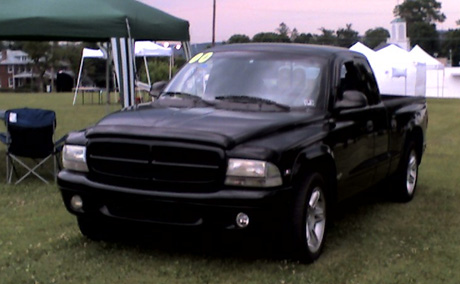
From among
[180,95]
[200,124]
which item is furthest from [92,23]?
[200,124]

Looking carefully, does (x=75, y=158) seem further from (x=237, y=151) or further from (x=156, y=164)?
(x=237, y=151)

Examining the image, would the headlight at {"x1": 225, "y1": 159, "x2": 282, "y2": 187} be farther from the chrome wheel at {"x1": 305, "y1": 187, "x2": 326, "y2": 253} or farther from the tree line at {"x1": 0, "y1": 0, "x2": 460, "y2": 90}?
the tree line at {"x1": 0, "y1": 0, "x2": 460, "y2": 90}

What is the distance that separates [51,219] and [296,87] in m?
2.86

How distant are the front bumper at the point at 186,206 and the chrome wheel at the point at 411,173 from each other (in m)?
3.61

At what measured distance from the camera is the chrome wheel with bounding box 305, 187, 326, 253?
566cm

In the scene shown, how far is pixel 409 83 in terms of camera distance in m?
38.9

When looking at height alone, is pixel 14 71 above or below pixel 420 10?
below

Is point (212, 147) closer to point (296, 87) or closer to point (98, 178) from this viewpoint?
point (98, 178)

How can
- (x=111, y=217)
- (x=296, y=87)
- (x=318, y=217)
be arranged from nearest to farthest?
(x=111, y=217)
(x=318, y=217)
(x=296, y=87)

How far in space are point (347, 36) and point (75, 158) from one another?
282 feet

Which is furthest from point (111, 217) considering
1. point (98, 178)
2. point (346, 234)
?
point (346, 234)

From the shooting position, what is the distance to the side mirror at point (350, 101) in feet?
20.9

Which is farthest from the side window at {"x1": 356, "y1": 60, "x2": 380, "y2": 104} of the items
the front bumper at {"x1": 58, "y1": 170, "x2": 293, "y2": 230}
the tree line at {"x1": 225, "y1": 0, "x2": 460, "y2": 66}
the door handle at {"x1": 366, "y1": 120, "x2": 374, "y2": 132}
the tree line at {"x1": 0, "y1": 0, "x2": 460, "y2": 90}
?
the tree line at {"x1": 225, "y1": 0, "x2": 460, "y2": 66}

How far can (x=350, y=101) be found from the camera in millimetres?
6391
